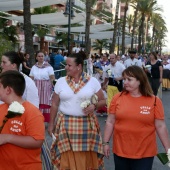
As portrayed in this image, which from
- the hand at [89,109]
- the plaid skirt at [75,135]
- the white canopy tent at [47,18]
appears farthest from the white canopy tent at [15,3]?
the hand at [89,109]

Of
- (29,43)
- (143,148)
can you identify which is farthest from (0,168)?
(29,43)

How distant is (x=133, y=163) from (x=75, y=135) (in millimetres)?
981

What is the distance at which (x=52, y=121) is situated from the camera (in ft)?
15.9

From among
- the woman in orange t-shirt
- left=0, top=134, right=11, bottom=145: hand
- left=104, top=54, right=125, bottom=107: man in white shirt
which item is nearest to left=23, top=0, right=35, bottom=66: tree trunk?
left=104, top=54, right=125, bottom=107: man in white shirt

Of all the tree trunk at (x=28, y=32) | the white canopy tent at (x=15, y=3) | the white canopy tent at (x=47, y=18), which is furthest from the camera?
the white canopy tent at (x=47, y=18)

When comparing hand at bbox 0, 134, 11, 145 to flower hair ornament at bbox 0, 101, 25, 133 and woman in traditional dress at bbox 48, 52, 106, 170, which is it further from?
woman in traditional dress at bbox 48, 52, 106, 170

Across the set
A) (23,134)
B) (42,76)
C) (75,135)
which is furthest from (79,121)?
(42,76)

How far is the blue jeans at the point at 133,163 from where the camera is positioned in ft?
12.7

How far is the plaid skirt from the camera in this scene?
15.3 ft

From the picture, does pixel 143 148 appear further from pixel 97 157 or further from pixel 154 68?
pixel 154 68

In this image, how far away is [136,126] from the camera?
12.6ft

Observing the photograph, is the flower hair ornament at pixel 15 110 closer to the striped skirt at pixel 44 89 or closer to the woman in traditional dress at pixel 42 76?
the woman in traditional dress at pixel 42 76

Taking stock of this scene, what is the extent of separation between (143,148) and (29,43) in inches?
542

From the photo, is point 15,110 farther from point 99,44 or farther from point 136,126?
point 99,44
